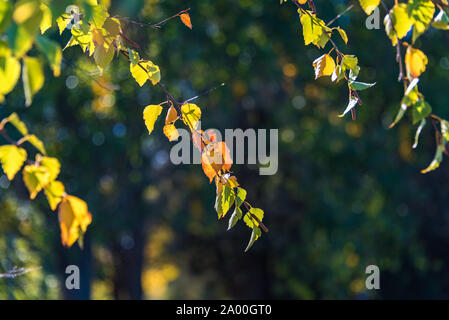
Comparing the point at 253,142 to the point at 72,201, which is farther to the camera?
the point at 253,142

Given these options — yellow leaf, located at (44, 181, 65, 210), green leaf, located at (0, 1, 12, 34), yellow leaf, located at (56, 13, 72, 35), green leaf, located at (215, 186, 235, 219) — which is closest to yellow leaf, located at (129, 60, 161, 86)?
yellow leaf, located at (56, 13, 72, 35)

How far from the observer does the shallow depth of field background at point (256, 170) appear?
743 cm

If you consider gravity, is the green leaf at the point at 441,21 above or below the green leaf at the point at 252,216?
above

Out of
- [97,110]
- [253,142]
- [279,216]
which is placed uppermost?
→ [97,110]

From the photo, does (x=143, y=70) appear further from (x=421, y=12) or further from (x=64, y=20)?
(x=421, y=12)

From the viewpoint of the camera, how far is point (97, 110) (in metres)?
8.09

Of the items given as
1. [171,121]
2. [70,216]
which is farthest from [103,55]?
[70,216]

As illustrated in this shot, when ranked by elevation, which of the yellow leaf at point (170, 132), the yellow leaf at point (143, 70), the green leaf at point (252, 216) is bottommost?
the green leaf at point (252, 216)

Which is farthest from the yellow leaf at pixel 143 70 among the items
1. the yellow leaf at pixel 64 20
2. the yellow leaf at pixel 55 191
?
the yellow leaf at pixel 55 191

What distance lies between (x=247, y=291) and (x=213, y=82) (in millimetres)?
4147

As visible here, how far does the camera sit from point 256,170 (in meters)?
9.02

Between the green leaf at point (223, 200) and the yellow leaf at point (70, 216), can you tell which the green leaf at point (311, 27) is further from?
the yellow leaf at point (70, 216)
